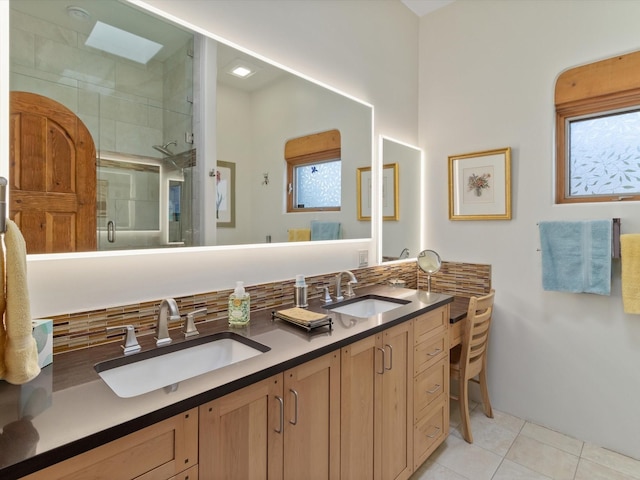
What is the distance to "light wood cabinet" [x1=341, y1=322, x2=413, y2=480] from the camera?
4.36ft

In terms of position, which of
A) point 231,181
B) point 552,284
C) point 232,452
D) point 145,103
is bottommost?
point 232,452

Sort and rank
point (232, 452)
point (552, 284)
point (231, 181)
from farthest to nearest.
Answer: point (552, 284), point (231, 181), point (232, 452)

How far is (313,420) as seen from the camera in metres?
1.18

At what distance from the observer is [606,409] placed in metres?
2.03

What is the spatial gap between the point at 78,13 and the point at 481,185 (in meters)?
2.40

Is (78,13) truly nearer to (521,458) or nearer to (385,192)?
(385,192)

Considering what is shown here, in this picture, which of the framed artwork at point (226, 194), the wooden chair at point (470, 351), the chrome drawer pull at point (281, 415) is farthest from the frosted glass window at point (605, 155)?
the chrome drawer pull at point (281, 415)

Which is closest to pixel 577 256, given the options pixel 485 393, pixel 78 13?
pixel 485 393

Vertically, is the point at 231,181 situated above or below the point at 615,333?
above

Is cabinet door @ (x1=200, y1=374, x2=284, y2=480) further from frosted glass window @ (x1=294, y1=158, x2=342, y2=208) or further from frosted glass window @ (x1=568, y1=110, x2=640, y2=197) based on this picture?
frosted glass window @ (x1=568, y1=110, x2=640, y2=197)

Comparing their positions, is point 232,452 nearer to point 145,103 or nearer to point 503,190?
point 145,103

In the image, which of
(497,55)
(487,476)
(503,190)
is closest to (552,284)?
(503,190)

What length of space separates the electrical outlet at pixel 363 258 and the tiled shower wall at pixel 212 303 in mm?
40

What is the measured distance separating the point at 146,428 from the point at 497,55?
9.44 ft
